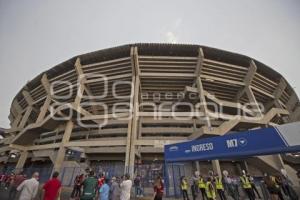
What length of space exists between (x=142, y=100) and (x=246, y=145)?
20650 mm

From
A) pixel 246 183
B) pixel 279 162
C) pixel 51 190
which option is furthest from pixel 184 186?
pixel 279 162

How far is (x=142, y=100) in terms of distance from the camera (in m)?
27.8

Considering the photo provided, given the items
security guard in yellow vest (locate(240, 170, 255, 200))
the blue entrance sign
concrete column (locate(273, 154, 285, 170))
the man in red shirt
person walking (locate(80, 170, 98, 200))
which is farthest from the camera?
concrete column (locate(273, 154, 285, 170))

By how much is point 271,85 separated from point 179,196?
998 inches

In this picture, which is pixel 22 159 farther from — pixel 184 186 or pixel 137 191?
pixel 184 186

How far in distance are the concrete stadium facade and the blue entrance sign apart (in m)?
8.98

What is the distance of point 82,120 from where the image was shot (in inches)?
868

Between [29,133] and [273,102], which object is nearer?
[29,133]

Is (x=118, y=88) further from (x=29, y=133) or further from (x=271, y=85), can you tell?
(x=271, y=85)

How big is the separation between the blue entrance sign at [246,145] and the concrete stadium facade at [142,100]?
8.98 meters

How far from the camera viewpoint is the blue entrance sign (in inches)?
278

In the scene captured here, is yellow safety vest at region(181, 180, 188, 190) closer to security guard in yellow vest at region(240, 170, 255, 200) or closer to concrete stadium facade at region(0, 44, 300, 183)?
security guard in yellow vest at region(240, 170, 255, 200)

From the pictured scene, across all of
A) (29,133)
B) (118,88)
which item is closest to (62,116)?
(29,133)

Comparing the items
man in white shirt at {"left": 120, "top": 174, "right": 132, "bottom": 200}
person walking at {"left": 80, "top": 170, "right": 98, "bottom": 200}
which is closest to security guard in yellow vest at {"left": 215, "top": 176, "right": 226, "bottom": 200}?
man in white shirt at {"left": 120, "top": 174, "right": 132, "bottom": 200}
